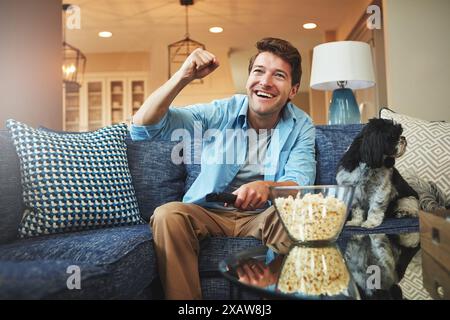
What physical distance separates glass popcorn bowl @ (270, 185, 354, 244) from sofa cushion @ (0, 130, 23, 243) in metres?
0.95

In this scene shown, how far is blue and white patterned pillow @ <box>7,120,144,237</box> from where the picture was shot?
1536 millimetres

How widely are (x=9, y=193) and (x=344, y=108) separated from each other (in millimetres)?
2057

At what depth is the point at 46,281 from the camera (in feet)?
2.79

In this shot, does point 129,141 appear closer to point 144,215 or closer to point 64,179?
point 144,215

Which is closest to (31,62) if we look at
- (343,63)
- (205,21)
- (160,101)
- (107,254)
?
(160,101)

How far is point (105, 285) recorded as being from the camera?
40.0 inches

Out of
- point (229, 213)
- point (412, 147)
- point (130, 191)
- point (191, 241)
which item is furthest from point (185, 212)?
point (412, 147)

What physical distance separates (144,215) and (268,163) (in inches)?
25.5

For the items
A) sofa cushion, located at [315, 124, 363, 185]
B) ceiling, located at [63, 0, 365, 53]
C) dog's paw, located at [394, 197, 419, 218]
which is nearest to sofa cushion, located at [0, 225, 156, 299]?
sofa cushion, located at [315, 124, 363, 185]

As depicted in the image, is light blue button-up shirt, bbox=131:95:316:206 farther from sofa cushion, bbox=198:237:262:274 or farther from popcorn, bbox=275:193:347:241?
popcorn, bbox=275:193:347:241

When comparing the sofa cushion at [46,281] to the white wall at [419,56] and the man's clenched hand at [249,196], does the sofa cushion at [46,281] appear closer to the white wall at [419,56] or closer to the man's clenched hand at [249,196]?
the man's clenched hand at [249,196]

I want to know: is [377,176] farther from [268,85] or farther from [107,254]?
[107,254]
